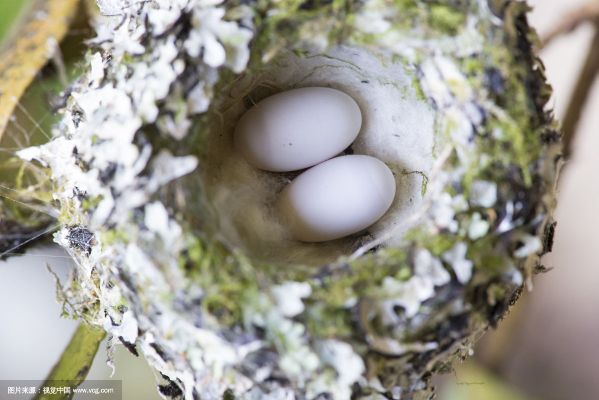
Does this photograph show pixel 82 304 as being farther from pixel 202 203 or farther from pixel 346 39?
pixel 346 39

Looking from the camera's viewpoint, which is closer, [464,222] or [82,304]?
[464,222]

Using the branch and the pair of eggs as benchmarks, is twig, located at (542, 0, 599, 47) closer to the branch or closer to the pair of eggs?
the pair of eggs

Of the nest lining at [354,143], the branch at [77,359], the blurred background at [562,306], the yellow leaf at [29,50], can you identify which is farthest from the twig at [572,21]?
the branch at [77,359]

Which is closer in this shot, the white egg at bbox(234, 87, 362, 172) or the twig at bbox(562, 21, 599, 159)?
the white egg at bbox(234, 87, 362, 172)

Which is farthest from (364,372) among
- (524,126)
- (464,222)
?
(524,126)

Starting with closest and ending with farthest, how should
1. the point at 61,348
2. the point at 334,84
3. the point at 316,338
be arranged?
1. the point at 316,338
2. the point at 334,84
3. the point at 61,348

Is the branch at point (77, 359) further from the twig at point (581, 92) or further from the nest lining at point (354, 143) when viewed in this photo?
the twig at point (581, 92)

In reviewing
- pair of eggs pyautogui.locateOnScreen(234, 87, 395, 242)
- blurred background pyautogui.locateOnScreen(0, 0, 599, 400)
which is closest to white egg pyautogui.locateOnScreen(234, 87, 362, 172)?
pair of eggs pyautogui.locateOnScreen(234, 87, 395, 242)
